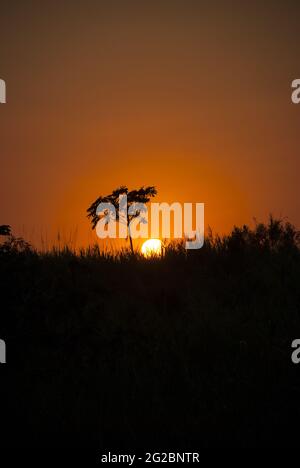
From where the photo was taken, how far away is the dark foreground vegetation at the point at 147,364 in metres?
5.49

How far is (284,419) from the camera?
18.2 ft

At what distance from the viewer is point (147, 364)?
6824 mm

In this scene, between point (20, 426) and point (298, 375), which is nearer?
point (20, 426)

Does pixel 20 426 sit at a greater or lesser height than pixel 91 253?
lesser

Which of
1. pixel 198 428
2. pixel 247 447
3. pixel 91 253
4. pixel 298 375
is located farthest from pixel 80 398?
pixel 91 253

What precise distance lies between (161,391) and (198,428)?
0.89 metres

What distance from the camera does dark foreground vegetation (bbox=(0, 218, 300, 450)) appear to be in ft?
18.0
